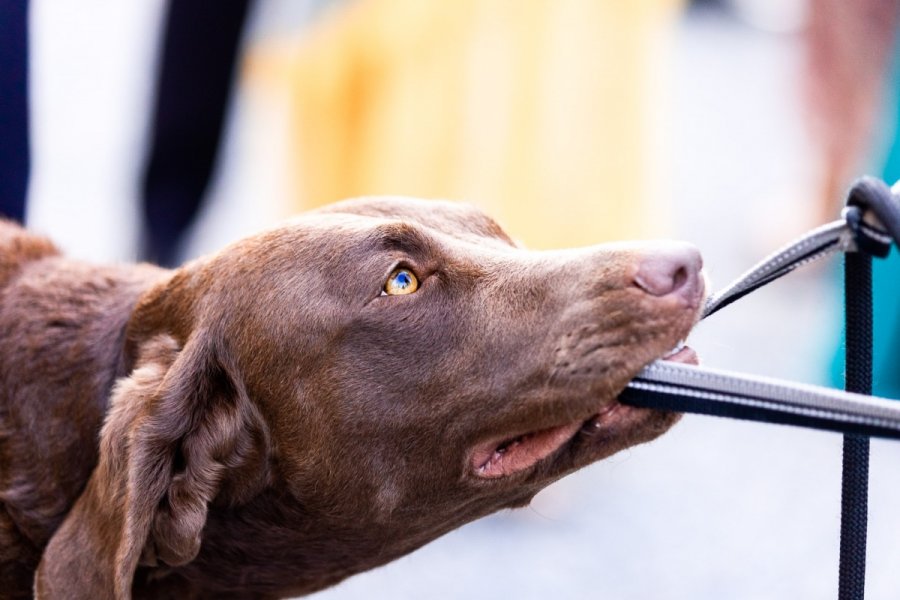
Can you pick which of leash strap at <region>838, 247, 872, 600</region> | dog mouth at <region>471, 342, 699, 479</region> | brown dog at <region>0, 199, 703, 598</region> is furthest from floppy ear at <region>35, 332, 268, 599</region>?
leash strap at <region>838, 247, 872, 600</region>

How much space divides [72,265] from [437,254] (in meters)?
0.99

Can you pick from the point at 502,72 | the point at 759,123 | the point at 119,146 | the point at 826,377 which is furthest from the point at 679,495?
the point at 759,123

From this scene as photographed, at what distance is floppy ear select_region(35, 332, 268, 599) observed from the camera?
232 centimetres

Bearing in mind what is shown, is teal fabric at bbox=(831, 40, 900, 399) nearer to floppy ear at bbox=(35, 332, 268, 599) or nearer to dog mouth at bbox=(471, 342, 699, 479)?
dog mouth at bbox=(471, 342, 699, 479)

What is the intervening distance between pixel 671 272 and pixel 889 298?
351 cm

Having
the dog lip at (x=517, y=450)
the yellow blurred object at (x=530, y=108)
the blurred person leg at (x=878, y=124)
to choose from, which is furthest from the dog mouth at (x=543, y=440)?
the blurred person leg at (x=878, y=124)

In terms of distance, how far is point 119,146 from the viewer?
7.79 meters

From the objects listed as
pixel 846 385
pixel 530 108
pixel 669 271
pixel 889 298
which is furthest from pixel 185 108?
pixel 846 385

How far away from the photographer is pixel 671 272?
228 cm

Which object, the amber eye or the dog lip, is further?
the amber eye

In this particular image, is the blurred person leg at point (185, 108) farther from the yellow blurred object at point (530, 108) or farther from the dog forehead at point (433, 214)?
the dog forehead at point (433, 214)

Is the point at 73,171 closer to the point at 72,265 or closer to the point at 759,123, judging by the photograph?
the point at 72,265

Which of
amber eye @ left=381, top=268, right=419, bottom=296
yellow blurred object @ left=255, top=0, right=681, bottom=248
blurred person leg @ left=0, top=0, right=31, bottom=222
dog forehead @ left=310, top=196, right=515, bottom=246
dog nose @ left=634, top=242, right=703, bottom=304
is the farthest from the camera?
yellow blurred object @ left=255, top=0, right=681, bottom=248

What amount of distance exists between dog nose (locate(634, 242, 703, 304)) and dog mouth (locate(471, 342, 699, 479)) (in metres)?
0.11
